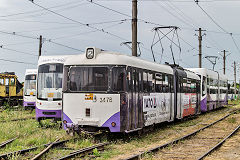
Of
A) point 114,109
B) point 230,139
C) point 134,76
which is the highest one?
point 134,76

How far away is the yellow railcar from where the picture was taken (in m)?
31.8

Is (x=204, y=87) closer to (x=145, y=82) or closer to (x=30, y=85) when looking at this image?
(x=30, y=85)

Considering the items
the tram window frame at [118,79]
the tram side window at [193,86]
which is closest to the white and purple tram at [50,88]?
the tram window frame at [118,79]

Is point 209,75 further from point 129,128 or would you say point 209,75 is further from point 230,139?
point 129,128

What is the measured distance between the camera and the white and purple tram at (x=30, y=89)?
24.2 m

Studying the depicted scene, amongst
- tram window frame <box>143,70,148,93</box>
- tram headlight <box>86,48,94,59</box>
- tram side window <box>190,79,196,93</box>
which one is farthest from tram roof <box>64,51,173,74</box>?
tram side window <box>190,79,196,93</box>

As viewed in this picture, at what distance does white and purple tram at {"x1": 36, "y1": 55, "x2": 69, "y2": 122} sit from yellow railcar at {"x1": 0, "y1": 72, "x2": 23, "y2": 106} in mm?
17525

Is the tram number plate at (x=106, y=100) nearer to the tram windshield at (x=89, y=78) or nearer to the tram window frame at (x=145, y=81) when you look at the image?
the tram windshield at (x=89, y=78)

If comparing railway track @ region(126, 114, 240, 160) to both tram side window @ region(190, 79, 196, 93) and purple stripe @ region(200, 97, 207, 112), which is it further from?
purple stripe @ region(200, 97, 207, 112)

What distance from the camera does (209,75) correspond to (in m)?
26.8

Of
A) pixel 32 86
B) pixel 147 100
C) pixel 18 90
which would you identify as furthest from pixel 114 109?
pixel 18 90

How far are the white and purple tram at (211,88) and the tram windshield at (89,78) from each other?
14.8 m

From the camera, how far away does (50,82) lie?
48.2ft

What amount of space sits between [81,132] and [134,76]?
9.08 feet
